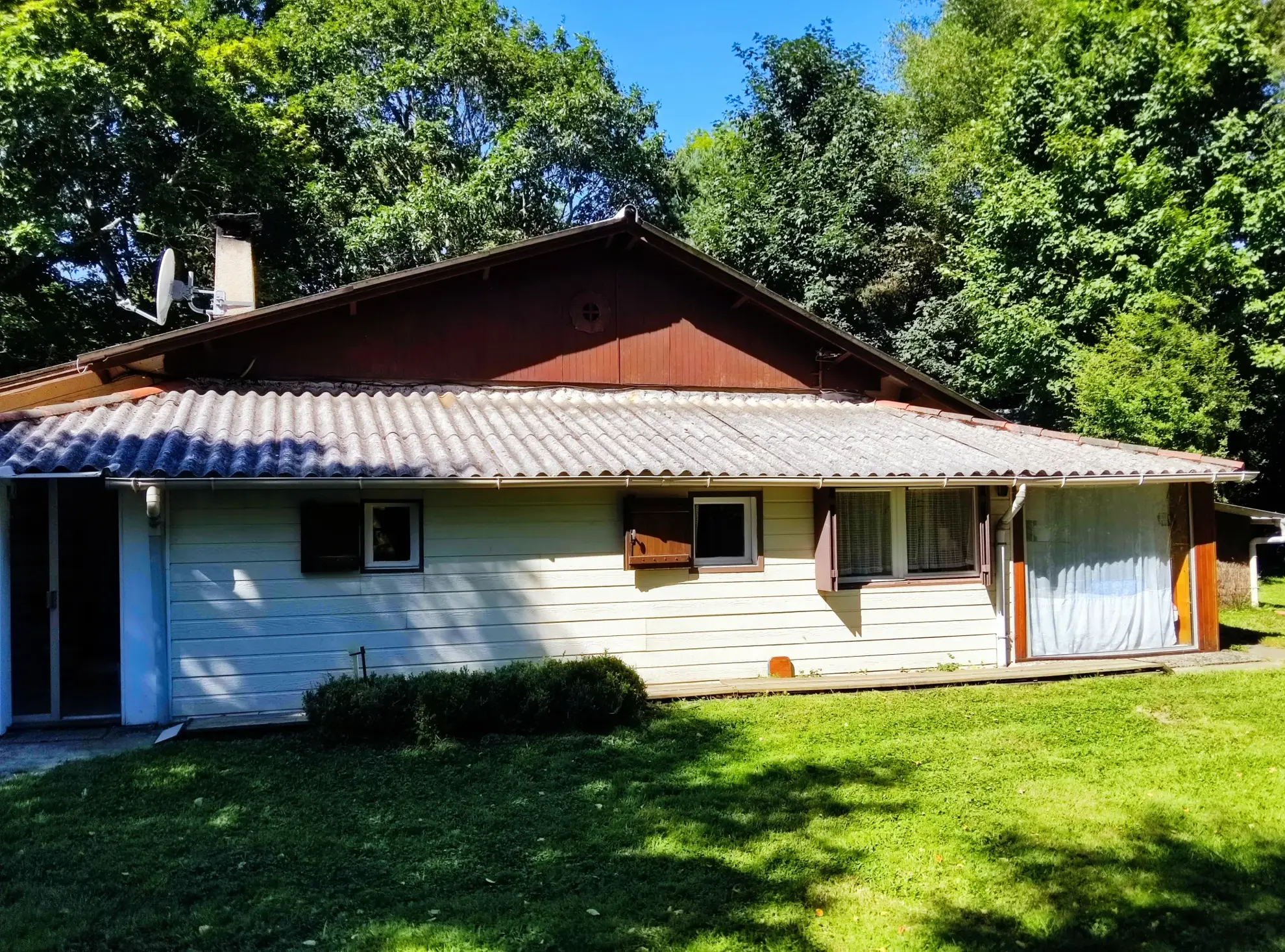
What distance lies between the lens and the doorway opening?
817 centimetres

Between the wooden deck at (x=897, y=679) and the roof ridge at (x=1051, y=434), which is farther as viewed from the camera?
the roof ridge at (x=1051, y=434)

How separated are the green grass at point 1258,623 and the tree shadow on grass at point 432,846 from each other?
839 centimetres

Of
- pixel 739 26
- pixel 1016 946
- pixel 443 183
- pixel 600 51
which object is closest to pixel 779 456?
pixel 1016 946

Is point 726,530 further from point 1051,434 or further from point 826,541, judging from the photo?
point 1051,434

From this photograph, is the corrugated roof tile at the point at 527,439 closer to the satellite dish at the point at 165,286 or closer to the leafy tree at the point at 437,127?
the satellite dish at the point at 165,286

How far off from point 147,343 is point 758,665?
7.53 m

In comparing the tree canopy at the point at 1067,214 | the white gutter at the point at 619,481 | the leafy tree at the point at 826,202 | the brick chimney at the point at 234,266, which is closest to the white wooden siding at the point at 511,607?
the white gutter at the point at 619,481

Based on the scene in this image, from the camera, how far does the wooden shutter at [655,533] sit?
8.74 meters

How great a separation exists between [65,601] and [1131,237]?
20277 mm

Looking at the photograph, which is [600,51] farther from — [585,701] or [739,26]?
[585,701]

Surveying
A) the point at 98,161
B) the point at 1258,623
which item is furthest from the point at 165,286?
the point at 1258,623

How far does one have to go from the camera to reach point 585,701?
7250 mm

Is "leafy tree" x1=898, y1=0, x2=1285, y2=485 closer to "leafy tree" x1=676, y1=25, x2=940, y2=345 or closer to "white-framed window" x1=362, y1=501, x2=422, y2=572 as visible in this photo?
"leafy tree" x1=676, y1=25, x2=940, y2=345

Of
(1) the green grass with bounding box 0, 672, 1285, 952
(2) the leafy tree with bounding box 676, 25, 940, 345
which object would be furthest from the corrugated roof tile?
(2) the leafy tree with bounding box 676, 25, 940, 345
